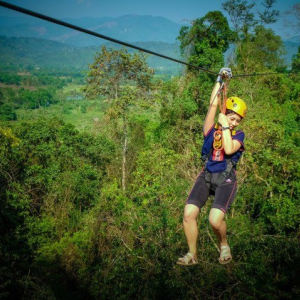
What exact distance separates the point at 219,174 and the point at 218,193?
0.22m

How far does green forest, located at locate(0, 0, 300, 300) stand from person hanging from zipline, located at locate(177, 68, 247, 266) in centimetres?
200

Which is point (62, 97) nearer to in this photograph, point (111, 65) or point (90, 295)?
point (111, 65)

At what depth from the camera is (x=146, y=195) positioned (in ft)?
30.8

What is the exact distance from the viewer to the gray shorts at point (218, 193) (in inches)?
101

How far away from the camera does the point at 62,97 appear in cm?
8831

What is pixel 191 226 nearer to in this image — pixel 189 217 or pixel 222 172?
pixel 189 217

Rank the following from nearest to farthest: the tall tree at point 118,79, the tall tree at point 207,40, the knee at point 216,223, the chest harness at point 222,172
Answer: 1. the knee at point 216,223
2. the chest harness at point 222,172
3. the tall tree at point 118,79
4. the tall tree at point 207,40


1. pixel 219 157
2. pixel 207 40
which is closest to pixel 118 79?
pixel 207 40

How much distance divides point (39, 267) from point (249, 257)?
792 cm

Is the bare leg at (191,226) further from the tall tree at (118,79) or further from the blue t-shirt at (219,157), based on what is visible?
the tall tree at (118,79)

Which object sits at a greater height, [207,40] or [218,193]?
[207,40]

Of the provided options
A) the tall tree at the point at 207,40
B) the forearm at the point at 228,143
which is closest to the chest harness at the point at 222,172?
the forearm at the point at 228,143

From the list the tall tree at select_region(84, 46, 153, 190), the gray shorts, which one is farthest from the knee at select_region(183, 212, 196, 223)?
the tall tree at select_region(84, 46, 153, 190)

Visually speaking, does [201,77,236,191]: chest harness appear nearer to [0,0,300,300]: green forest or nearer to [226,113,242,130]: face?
[226,113,242,130]: face
